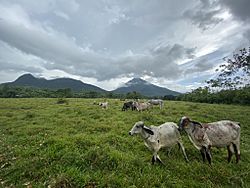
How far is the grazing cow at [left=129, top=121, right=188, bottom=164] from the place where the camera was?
7809 millimetres

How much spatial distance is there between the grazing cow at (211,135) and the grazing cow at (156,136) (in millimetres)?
482

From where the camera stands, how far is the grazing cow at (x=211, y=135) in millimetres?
7969

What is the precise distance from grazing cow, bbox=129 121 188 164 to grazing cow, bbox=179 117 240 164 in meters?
0.48

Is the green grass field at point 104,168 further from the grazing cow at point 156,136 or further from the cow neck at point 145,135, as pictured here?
the cow neck at point 145,135

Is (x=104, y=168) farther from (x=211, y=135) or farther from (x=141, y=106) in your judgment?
(x=141, y=106)

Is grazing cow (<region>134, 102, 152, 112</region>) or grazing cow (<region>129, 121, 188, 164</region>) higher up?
grazing cow (<region>134, 102, 152, 112</region>)

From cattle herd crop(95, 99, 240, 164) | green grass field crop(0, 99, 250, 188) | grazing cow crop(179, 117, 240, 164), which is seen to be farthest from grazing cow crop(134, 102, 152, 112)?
grazing cow crop(179, 117, 240, 164)

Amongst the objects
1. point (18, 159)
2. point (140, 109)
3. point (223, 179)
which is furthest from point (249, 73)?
point (18, 159)

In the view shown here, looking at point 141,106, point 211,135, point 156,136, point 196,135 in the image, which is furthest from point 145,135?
point 141,106

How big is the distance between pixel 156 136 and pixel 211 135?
2149 millimetres

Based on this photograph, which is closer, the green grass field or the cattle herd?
the green grass field

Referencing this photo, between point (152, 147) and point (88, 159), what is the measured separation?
239cm

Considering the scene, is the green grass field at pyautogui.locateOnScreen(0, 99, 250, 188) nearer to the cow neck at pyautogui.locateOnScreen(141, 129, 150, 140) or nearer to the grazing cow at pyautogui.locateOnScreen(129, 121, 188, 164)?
the grazing cow at pyautogui.locateOnScreen(129, 121, 188, 164)

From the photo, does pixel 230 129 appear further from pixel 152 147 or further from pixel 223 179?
pixel 152 147
